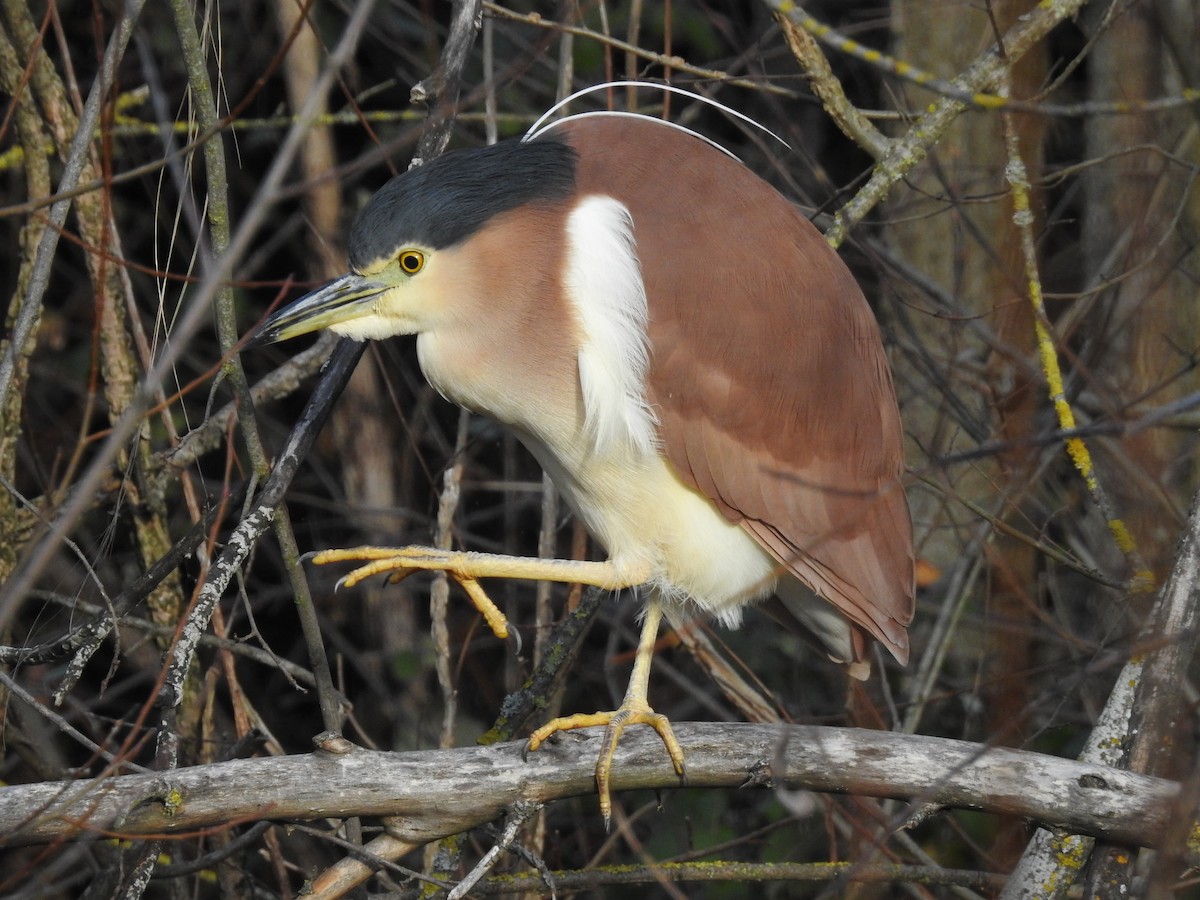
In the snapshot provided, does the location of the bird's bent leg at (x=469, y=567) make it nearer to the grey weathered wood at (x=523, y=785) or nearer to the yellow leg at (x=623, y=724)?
the yellow leg at (x=623, y=724)

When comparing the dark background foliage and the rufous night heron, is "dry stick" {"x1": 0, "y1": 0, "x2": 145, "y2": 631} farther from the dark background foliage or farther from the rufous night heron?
the dark background foliage

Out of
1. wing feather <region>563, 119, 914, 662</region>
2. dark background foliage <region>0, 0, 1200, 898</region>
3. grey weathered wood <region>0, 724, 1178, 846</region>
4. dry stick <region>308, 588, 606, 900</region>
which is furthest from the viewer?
dark background foliage <region>0, 0, 1200, 898</region>

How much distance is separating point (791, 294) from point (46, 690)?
2.02 metres

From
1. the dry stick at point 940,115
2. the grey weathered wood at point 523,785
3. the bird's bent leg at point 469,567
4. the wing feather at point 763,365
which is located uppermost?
the dry stick at point 940,115

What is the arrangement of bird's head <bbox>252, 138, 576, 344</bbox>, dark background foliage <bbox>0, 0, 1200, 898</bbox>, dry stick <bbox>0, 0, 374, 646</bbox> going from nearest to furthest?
dry stick <bbox>0, 0, 374, 646</bbox> < bird's head <bbox>252, 138, 576, 344</bbox> < dark background foliage <bbox>0, 0, 1200, 898</bbox>

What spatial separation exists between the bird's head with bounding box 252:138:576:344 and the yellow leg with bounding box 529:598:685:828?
785mm

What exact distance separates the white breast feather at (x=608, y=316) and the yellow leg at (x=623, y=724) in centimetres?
48

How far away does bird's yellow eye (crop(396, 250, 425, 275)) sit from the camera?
226 cm

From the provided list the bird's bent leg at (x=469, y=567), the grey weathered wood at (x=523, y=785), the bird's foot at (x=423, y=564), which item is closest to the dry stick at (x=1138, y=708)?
the grey weathered wood at (x=523, y=785)

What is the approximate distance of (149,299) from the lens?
3.95 meters

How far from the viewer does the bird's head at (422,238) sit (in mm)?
2227

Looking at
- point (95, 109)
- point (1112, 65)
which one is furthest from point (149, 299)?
point (1112, 65)

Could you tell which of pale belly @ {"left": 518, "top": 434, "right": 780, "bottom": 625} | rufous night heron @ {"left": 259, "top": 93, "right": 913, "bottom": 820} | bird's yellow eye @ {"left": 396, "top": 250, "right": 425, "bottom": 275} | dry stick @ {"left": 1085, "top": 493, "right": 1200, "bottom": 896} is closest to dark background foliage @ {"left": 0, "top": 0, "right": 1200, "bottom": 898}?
rufous night heron @ {"left": 259, "top": 93, "right": 913, "bottom": 820}

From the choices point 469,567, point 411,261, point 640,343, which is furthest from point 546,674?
point 411,261
